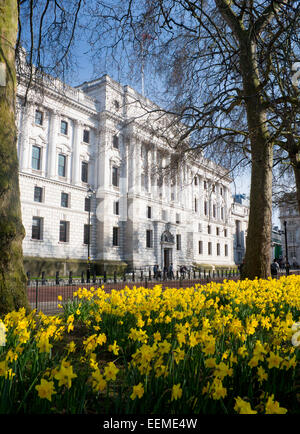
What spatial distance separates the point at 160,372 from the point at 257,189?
8493 mm

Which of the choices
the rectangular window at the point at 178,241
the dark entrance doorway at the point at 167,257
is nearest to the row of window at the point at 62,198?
the dark entrance doorway at the point at 167,257

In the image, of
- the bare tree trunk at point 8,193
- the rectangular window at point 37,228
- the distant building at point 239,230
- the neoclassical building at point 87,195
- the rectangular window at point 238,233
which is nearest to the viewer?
the bare tree trunk at point 8,193

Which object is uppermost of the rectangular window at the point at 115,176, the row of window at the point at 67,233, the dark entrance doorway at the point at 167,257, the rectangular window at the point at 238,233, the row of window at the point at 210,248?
the rectangular window at the point at 115,176

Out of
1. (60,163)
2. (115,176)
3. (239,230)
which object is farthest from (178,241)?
(239,230)

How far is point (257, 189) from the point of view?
9.84 meters

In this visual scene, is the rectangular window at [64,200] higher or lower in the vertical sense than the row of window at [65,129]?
lower

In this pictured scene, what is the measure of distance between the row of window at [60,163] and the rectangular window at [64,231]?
5.41 meters

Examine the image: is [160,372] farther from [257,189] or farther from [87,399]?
[257,189]

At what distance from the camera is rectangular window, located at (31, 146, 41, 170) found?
112ft

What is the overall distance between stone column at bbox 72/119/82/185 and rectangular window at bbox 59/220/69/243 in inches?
191

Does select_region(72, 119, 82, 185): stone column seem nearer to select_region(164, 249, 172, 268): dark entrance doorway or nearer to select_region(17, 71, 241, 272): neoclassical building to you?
select_region(17, 71, 241, 272): neoclassical building

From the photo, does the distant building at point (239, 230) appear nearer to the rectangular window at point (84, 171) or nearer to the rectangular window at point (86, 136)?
the rectangular window at point (84, 171)

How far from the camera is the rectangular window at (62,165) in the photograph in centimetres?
3697

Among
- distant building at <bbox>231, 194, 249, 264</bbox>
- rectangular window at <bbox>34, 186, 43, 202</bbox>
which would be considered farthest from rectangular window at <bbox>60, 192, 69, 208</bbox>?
distant building at <bbox>231, 194, 249, 264</bbox>
